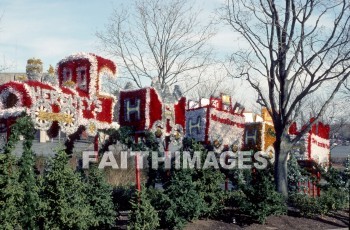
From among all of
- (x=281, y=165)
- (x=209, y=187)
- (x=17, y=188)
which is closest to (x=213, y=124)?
(x=209, y=187)

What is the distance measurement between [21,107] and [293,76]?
918 centimetres

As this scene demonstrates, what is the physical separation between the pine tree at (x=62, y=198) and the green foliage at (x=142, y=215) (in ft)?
3.45

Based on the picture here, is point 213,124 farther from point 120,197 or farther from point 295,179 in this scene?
point 295,179

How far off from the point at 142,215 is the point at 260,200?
152 inches

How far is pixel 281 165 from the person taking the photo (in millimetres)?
15500

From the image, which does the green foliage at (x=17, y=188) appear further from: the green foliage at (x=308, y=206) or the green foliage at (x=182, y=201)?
the green foliage at (x=308, y=206)

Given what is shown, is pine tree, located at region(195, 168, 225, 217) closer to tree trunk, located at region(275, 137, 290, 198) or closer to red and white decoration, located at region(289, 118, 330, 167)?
tree trunk, located at region(275, 137, 290, 198)

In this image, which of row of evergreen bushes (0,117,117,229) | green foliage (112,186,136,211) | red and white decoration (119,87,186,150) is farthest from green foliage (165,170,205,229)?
row of evergreen bushes (0,117,117,229)

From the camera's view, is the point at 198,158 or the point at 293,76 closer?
the point at 198,158

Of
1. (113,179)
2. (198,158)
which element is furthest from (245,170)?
(113,179)

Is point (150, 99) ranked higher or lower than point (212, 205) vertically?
higher

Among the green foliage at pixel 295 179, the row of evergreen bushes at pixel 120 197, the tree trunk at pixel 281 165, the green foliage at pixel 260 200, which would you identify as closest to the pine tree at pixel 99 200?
the row of evergreen bushes at pixel 120 197

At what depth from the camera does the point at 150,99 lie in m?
12.0

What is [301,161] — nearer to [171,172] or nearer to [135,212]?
[171,172]
